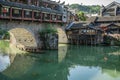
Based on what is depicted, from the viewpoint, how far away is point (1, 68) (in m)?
24.6

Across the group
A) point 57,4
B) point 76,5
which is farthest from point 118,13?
point 76,5

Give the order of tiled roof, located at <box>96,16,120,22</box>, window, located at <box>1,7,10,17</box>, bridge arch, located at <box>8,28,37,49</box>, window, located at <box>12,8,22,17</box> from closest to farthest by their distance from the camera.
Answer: window, located at <box>1,7,10,17</box>, window, located at <box>12,8,22,17</box>, bridge arch, located at <box>8,28,37,49</box>, tiled roof, located at <box>96,16,120,22</box>

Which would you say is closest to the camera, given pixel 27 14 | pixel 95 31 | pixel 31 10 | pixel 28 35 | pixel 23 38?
pixel 27 14

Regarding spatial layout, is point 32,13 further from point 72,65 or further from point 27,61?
point 72,65

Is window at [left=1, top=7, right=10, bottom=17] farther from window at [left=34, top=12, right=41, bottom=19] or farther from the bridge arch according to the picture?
the bridge arch

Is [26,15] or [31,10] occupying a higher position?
[31,10]

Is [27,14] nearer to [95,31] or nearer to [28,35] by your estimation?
[28,35]

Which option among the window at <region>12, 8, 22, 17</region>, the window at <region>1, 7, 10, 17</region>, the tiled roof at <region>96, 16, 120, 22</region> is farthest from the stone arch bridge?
the tiled roof at <region>96, 16, 120, 22</region>

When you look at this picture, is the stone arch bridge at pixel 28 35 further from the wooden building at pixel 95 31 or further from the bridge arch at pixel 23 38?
the wooden building at pixel 95 31

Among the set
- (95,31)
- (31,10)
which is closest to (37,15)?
(31,10)

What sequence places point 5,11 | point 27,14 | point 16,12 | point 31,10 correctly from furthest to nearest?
point 31,10
point 27,14
point 16,12
point 5,11

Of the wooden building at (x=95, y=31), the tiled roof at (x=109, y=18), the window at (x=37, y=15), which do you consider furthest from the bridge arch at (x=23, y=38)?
the tiled roof at (x=109, y=18)

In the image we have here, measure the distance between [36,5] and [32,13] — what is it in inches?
141

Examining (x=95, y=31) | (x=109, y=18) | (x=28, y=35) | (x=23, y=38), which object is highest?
(x=109, y=18)
